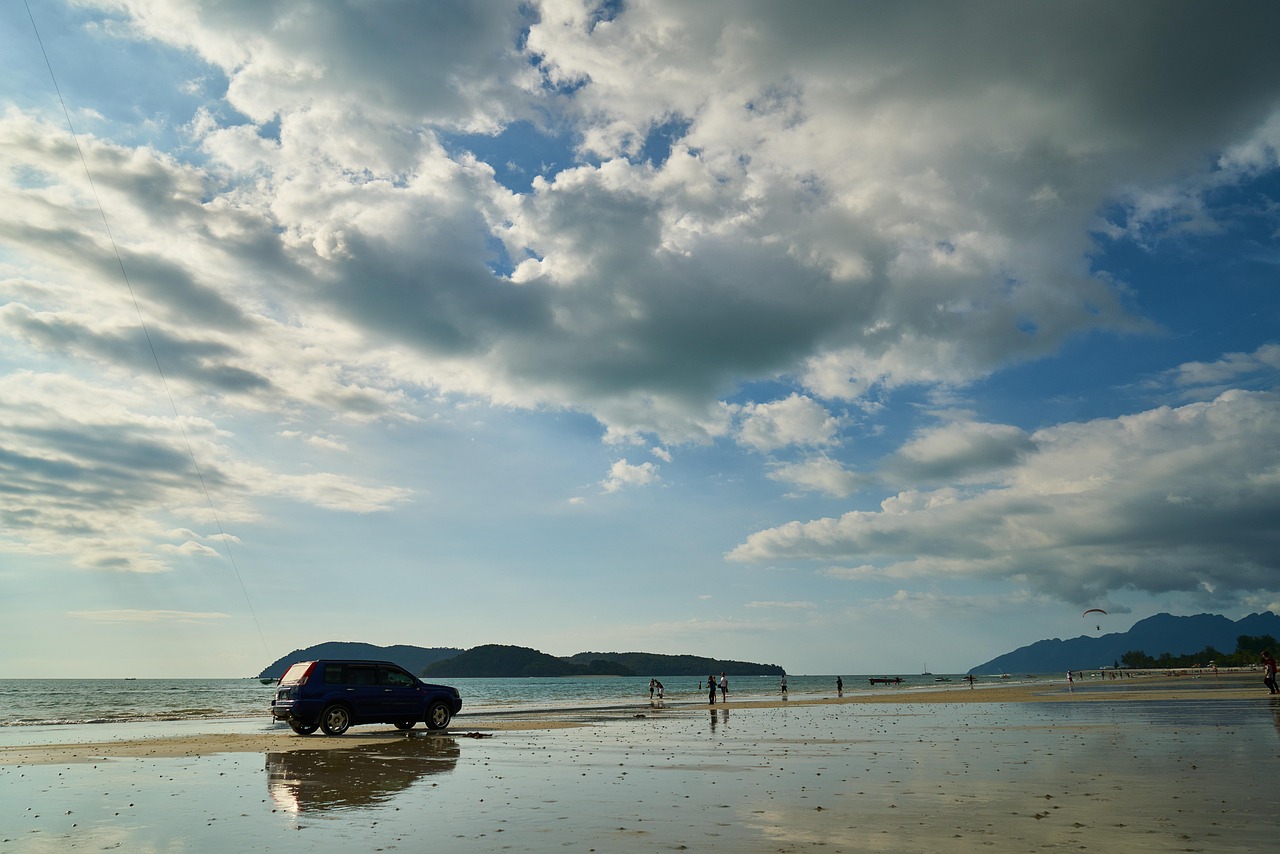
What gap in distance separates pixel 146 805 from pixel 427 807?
467 cm

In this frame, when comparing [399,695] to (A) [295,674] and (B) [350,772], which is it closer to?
(A) [295,674]

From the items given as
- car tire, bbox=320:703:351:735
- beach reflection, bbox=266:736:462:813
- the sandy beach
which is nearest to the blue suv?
car tire, bbox=320:703:351:735

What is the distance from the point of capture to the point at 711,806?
1171 centimetres

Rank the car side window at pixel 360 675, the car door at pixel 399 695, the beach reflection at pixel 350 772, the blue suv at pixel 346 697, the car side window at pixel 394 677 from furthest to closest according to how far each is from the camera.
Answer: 1. the car side window at pixel 394 677
2. the car door at pixel 399 695
3. the car side window at pixel 360 675
4. the blue suv at pixel 346 697
5. the beach reflection at pixel 350 772

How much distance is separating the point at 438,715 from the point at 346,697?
3.76 metres

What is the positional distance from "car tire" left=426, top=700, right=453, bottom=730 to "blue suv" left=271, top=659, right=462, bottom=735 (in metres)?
0.04

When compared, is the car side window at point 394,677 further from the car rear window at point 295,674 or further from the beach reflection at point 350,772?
→ the beach reflection at point 350,772

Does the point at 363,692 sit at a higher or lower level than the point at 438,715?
higher

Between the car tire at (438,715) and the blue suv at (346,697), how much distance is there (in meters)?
0.04

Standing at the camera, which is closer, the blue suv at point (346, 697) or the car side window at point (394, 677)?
the blue suv at point (346, 697)

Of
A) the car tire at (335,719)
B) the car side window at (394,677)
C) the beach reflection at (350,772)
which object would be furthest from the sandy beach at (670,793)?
the car side window at (394,677)

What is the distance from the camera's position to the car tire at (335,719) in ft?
87.8

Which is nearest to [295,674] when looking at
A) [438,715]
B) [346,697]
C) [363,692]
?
[346,697]

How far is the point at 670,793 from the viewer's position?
42.9 feet
